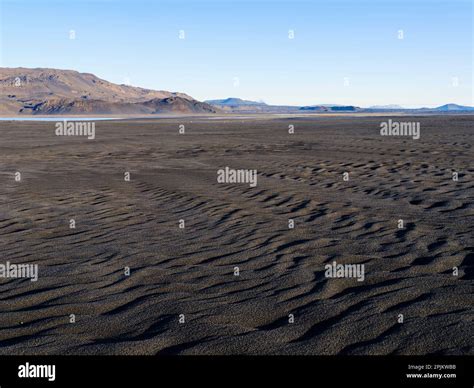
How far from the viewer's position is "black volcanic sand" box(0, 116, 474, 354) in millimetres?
4199

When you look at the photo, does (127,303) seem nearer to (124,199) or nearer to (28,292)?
(28,292)

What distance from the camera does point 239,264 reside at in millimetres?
6090

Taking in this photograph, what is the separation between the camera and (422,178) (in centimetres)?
1212

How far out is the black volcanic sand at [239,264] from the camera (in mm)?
4199

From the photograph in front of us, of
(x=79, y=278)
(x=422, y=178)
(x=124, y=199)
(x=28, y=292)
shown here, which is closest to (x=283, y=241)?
(x=79, y=278)

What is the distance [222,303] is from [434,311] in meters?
1.93
